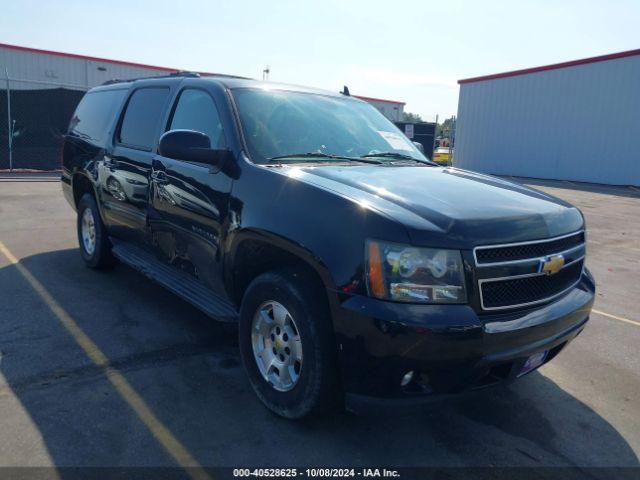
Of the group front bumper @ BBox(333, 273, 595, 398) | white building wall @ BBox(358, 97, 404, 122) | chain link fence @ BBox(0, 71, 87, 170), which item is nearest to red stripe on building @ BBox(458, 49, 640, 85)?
white building wall @ BBox(358, 97, 404, 122)

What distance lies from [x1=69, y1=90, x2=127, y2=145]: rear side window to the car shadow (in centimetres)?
228

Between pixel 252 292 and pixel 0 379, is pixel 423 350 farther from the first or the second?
pixel 0 379

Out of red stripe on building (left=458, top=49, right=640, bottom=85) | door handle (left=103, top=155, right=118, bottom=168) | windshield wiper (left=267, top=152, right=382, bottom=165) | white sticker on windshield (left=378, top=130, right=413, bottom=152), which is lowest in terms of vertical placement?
door handle (left=103, top=155, right=118, bottom=168)

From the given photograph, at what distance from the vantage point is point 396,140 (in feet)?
14.5

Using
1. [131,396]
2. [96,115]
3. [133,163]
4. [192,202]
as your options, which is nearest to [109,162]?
[133,163]

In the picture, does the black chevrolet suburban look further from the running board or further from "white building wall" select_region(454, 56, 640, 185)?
"white building wall" select_region(454, 56, 640, 185)

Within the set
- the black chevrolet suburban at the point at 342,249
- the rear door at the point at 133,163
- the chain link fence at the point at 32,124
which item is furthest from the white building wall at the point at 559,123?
the rear door at the point at 133,163

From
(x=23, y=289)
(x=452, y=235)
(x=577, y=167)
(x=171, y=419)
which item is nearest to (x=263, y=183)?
(x=452, y=235)

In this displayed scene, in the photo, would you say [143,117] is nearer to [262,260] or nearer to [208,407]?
[262,260]

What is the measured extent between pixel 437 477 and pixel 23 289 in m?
4.35

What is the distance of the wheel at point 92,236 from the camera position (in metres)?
5.52

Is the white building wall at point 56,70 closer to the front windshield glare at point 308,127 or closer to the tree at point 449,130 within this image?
the tree at point 449,130

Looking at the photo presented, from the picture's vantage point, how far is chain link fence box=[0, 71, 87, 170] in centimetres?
1612

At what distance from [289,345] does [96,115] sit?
4.15m
